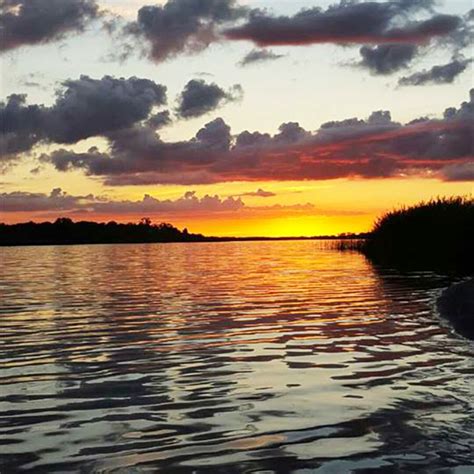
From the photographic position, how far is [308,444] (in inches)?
336

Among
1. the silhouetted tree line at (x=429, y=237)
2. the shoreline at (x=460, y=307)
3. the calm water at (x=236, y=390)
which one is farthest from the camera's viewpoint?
the silhouetted tree line at (x=429, y=237)

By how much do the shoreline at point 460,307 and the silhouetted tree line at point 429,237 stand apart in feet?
52.8

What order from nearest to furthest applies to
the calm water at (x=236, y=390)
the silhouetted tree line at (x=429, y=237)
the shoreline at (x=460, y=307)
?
1. the calm water at (x=236, y=390)
2. the shoreline at (x=460, y=307)
3. the silhouetted tree line at (x=429, y=237)

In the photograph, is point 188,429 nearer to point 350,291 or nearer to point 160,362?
point 160,362

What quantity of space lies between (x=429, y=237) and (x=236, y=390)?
1471 inches

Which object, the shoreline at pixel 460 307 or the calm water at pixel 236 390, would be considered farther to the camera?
the shoreline at pixel 460 307

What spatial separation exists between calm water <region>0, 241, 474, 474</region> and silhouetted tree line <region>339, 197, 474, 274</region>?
20.5 metres

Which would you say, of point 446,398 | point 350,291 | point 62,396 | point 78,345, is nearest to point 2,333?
point 78,345

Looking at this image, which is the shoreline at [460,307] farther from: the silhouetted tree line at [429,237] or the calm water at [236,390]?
the silhouetted tree line at [429,237]

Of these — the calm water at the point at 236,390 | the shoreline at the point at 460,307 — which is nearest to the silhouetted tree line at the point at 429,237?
the shoreline at the point at 460,307

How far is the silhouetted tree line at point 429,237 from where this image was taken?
43.0m

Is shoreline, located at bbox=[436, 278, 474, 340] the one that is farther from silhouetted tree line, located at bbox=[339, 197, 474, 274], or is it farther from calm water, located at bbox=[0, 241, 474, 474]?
silhouetted tree line, located at bbox=[339, 197, 474, 274]

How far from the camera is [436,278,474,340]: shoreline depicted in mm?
18375

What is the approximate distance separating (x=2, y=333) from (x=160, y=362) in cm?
684
